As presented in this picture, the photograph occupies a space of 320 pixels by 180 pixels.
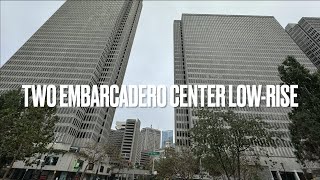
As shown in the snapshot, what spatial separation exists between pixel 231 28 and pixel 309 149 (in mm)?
119599

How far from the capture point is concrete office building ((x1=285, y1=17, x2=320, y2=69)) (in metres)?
142

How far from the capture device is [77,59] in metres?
104

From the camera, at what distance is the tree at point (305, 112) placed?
2408cm

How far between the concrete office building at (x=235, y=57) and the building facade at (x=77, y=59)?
122 ft

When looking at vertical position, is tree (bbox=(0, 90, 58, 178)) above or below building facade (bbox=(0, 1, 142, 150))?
below

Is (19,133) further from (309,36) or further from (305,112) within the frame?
(309,36)

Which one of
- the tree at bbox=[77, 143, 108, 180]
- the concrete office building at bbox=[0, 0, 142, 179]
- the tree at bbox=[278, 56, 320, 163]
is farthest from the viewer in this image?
the concrete office building at bbox=[0, 0, 142, 179]

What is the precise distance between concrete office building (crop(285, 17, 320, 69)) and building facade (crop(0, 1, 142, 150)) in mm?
123611

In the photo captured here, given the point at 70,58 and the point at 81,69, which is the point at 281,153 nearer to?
the point at 81,69

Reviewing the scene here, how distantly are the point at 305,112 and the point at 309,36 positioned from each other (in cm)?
15760

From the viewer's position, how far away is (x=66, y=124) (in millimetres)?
82875

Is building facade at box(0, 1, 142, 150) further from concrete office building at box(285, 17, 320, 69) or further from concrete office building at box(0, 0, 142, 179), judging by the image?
concrete office building at box(285, 17, 320, 69)

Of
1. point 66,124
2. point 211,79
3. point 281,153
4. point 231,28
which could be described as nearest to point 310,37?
point 231,28

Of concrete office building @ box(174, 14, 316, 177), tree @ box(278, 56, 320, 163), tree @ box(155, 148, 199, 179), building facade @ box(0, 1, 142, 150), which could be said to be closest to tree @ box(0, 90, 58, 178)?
tree @ box(278, 56, 320, 163)
